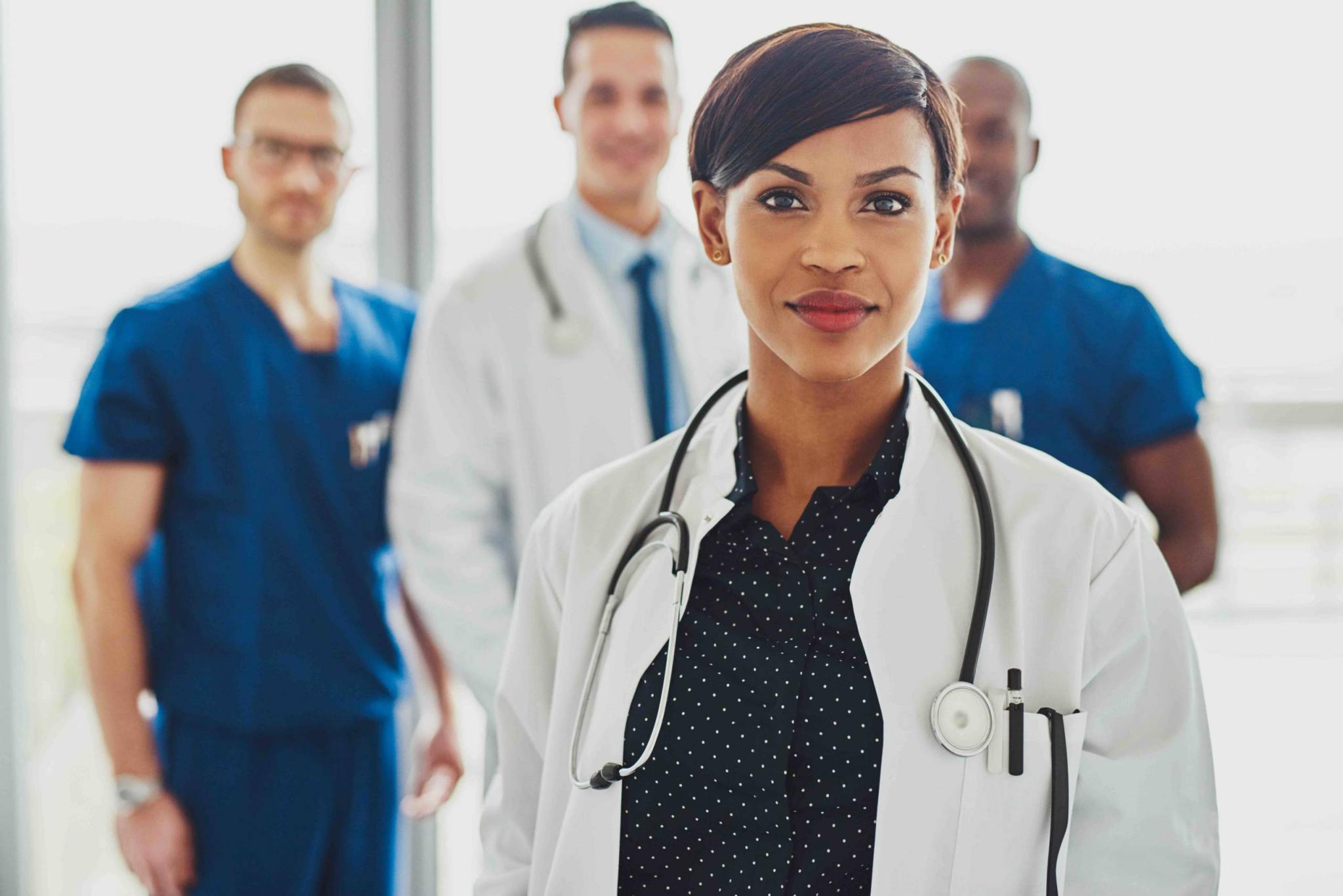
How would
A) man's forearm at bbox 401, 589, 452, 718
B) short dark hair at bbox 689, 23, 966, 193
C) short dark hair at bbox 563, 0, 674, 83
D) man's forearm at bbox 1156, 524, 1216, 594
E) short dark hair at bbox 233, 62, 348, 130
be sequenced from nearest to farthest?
short dark hair at bbox 689, 23, 966, 193, man's forearm at bbox 1156, 524, 1216, 594, short dark hair at bbox 563, 0, 674, 83, short dark hair at bbox 233, 62, 348, 130, man's forearm at bbox 401, 589, 452, 718

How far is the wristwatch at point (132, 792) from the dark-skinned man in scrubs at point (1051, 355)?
4.04 feet

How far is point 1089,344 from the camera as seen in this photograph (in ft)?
4.56

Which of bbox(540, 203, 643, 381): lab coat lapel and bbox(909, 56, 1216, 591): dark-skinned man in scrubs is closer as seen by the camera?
bbox(909, 56, 1216, 591): dark-skinned man in scrubs

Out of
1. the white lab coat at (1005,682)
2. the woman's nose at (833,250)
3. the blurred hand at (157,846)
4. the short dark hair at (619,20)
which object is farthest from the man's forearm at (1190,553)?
the blurred hand at (157,846)

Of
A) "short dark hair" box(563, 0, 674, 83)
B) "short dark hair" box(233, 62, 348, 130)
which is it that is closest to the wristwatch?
"short dark hair" box(233, 62, 348, 130)

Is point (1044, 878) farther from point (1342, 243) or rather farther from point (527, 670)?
point (1342, 243)

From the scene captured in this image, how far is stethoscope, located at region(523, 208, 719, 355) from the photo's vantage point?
1.52 metres

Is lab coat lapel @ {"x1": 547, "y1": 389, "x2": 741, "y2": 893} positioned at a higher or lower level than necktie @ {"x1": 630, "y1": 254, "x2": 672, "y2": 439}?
lower

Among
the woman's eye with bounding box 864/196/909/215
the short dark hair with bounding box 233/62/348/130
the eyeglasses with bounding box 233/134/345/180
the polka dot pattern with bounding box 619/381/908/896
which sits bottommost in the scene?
the polka dot pattern with bounding box 619/381/908/896

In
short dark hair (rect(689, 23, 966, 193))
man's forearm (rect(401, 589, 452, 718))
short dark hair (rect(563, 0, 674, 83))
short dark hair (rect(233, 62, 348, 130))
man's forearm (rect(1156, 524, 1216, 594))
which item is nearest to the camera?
short dark hair (rect(689, 23, 966, 193))

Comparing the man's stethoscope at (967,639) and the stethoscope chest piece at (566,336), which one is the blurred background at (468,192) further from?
the man's stethoscope at (967,639)

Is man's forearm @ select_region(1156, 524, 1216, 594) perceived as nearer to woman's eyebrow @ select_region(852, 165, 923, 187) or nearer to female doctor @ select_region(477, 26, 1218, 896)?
female doctor @ select_region(477, 26, 1218, 896)

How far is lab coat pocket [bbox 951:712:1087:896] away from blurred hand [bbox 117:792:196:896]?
4.03ft

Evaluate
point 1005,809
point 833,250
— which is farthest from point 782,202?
point 1005,809
